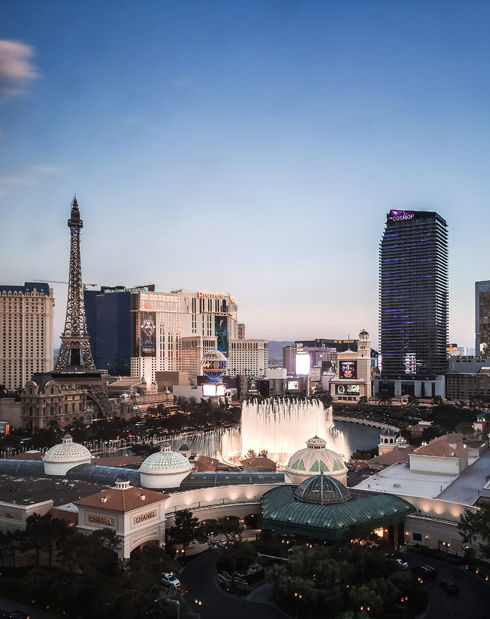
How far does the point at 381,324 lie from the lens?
525ft

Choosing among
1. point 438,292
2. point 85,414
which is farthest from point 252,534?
point 438,292

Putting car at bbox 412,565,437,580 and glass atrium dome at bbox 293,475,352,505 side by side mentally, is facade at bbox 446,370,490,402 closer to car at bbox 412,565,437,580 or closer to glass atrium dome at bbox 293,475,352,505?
glass atrium dome at bbox 293,475,352,505

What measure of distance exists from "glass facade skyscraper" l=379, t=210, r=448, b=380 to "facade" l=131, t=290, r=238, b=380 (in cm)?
4914

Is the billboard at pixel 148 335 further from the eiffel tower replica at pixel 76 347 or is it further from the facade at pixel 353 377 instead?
the eiffel tower replica at pixel 76 347

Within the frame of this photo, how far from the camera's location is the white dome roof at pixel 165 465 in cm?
3662

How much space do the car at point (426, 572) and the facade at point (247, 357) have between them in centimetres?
15603

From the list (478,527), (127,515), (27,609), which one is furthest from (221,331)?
(27,609)

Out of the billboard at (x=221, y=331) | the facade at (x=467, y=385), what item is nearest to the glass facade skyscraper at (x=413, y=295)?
the facade at (x=467, y=385)

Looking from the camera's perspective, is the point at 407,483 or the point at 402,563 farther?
the point at 407,483

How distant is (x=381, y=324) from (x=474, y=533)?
133 meters

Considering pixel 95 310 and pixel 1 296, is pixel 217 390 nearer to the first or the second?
pixel 1 296

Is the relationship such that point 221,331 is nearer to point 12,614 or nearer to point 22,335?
point 22,335

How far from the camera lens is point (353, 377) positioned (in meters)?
147

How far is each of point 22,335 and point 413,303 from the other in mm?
96853
